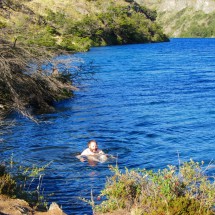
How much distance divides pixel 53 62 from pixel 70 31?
66.3 m

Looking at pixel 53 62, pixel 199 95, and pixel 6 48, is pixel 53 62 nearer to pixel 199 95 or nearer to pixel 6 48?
pixel 6 48

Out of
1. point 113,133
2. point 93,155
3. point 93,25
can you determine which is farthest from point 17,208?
point 93,25

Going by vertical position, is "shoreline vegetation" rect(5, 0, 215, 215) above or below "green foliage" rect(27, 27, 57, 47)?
below

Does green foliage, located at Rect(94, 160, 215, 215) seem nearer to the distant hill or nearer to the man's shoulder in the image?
the man's shoulder

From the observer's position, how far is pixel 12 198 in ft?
26.2

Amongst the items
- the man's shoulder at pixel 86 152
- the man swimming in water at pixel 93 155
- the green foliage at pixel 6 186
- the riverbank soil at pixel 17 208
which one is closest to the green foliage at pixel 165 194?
the riverbank soil at pixel 17 208

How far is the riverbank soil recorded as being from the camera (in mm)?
7196

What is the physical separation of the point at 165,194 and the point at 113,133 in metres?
10.7

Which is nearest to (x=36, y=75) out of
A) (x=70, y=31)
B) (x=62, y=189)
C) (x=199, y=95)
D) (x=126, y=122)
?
(x=126, y=122)

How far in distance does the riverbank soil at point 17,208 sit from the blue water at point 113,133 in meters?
1.54

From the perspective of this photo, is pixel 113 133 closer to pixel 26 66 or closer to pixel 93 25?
pixel 26 66

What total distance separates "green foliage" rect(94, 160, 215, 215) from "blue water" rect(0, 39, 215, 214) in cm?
206

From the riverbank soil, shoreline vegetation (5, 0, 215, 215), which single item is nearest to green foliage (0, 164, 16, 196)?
shoreline vegetation (5, 0, 215, 215)

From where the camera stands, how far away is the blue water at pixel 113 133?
39.7 feet
